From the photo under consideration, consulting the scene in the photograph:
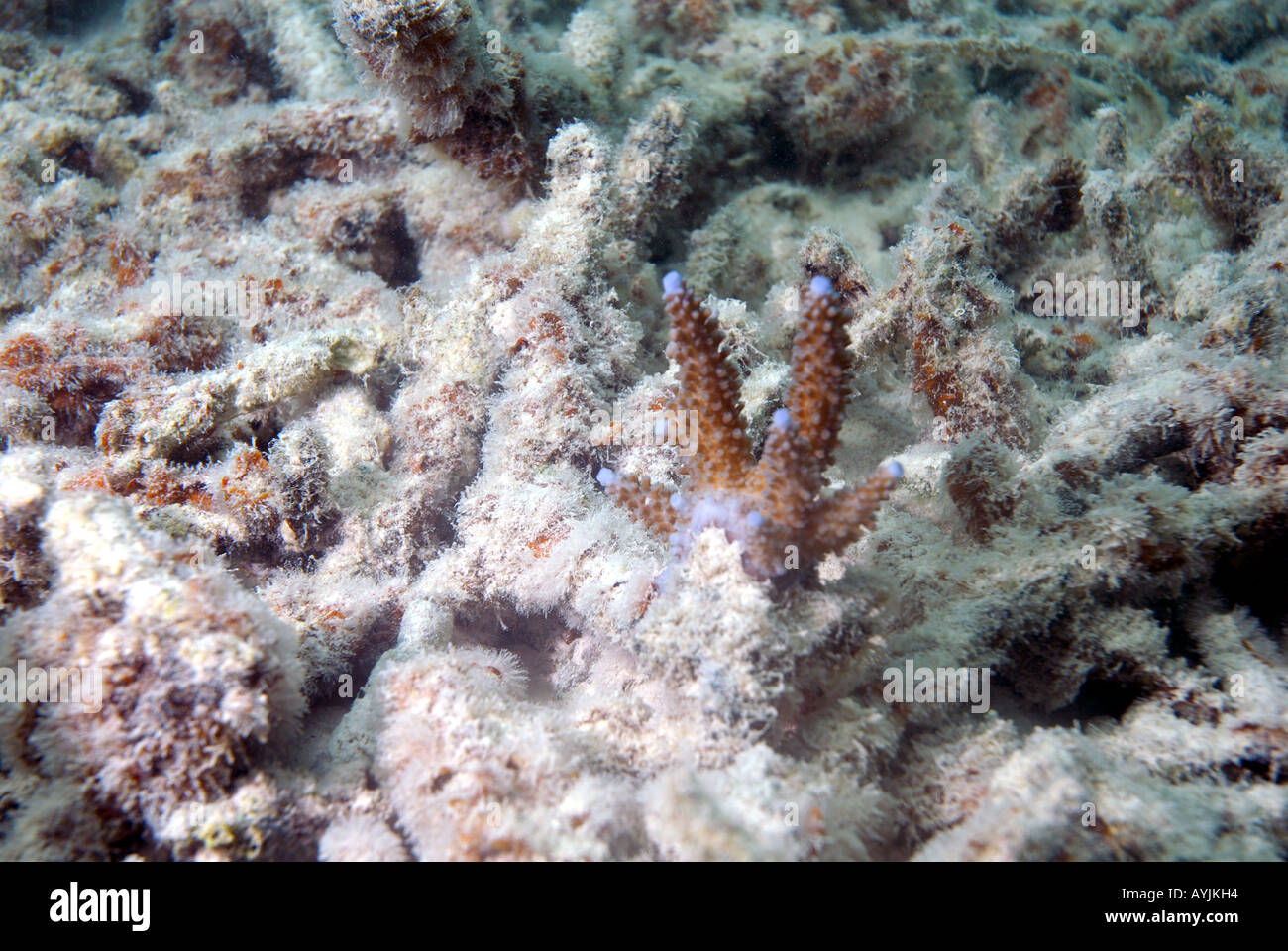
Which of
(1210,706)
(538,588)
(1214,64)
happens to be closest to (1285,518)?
(1210,706)

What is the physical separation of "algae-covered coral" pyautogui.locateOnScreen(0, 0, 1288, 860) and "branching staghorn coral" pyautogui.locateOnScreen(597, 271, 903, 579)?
0.02 m

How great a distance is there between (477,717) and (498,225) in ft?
11.6

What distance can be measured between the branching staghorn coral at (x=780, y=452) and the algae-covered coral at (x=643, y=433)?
0.7 inches

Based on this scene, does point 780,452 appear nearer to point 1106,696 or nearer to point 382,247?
point 1106,696

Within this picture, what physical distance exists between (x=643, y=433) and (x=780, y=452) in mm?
1462

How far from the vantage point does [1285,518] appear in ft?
8.97

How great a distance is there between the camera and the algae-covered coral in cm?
200

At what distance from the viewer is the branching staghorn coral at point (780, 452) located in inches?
79.3

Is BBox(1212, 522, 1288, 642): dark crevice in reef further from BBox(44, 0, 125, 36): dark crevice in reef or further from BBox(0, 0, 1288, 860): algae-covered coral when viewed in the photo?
BBox(44, 0, 125, 36): dark crevice in reef

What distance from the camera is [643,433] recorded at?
11.3ft

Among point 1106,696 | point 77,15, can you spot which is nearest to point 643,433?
point 1106,696

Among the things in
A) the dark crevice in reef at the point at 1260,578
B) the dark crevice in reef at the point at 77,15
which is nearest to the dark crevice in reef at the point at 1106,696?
the dark crevice in reef at the point at 1260,578

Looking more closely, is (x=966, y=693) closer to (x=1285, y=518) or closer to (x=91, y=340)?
(x=1285, y=518)

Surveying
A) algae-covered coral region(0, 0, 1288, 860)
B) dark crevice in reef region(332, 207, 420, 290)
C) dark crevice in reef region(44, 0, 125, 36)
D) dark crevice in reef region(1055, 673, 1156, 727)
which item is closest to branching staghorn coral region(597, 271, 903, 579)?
algae-covered coral region(0, 0, 1288, 860)
